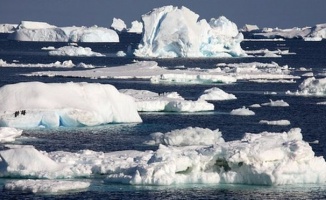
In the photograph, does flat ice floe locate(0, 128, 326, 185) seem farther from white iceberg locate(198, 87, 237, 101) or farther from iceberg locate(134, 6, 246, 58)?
iceberg locate(134, 6, 246, 58)

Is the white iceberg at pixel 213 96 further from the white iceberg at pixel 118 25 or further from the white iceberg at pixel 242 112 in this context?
the white iceberg at pixel 118 25

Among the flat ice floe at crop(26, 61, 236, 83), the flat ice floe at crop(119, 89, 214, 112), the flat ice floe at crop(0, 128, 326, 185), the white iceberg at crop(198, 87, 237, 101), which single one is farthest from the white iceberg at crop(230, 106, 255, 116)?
the flat ice floe at crop(26, 61, 236, 83)

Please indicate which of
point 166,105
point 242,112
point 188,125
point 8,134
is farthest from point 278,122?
point 8,134

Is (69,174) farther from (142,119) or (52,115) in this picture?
(142,119)

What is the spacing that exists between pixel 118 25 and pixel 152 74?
128699 mm

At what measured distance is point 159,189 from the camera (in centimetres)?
2291

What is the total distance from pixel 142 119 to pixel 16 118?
6789mm

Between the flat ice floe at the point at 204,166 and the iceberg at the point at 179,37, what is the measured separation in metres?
51.2

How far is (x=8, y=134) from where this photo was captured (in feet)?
101

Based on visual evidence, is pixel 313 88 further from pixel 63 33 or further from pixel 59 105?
pixel 63 33

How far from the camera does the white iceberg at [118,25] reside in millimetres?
188625

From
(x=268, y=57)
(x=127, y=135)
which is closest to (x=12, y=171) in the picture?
(x=127, y=135)

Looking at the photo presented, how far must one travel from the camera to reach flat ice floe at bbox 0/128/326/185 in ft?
76.4

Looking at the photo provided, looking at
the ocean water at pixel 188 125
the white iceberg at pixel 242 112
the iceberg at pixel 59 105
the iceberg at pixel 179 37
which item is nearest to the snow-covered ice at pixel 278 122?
the ocean water at pixel 188 125
